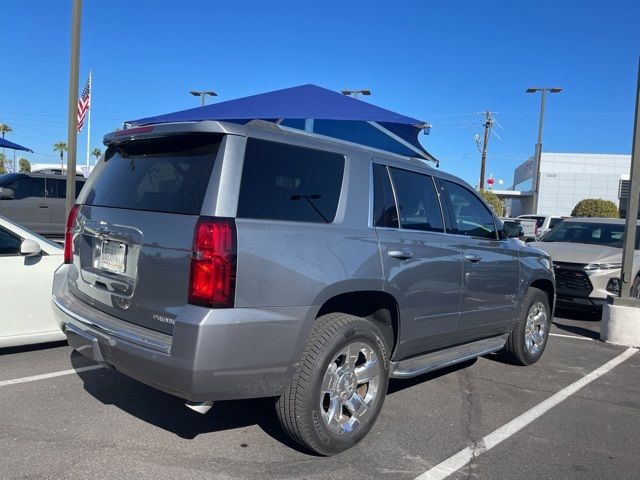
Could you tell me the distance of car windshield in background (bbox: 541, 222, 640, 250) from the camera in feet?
31.9

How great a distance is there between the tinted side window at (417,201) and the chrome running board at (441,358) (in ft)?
3.26

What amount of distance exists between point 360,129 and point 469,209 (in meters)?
2.21

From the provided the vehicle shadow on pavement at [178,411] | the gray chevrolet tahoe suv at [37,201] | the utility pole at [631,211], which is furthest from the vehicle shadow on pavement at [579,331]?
the gray chevrolet tahoe suv at [37,201]

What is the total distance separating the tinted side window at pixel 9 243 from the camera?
523 centimetres

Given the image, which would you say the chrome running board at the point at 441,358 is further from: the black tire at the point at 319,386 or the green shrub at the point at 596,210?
the green shrub at the point at 596,210

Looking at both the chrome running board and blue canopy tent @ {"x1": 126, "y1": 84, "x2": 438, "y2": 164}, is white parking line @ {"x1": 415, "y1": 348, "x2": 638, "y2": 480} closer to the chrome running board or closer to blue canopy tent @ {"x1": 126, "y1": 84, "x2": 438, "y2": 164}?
the chrome running board

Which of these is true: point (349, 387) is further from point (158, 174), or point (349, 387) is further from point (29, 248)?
point (29, 248)

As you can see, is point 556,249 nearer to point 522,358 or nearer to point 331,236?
point 522,358

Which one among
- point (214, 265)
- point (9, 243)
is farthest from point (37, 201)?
point (214, 265)

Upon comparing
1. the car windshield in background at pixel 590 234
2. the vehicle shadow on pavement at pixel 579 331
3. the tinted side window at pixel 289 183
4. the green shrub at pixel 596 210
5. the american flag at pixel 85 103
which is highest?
the american flag at pixel 85 103

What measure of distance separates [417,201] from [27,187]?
12.6 meters

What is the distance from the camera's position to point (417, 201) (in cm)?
436

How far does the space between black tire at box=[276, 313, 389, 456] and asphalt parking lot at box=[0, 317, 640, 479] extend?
14 centimetres

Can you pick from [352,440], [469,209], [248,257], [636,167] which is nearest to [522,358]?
[469,209]
